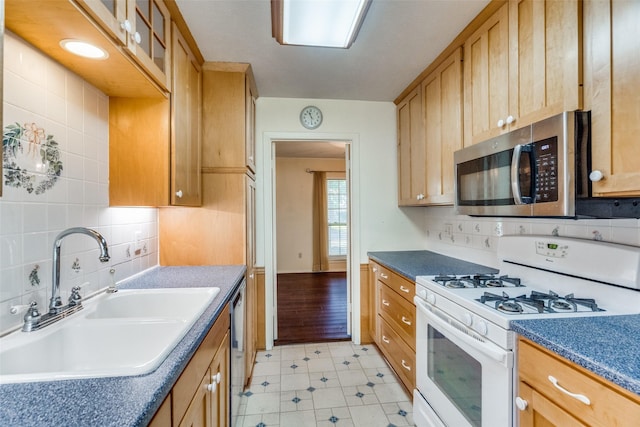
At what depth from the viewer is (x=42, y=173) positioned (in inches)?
44.8

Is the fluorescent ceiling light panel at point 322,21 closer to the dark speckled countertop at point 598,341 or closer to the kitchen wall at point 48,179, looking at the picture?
the kitchen wall at point 48,179

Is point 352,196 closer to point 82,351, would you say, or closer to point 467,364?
point 467,364

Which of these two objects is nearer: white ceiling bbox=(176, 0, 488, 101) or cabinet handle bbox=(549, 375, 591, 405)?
cabinet handle bbox=(549, 375, 591, 405)

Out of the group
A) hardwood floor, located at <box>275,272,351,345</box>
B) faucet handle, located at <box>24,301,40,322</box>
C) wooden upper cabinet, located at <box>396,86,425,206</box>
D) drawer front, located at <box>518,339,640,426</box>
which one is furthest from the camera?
hardwood floor, located at <box>275,272,351,345</box>

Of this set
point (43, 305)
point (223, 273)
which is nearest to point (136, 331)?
point (43, 305)

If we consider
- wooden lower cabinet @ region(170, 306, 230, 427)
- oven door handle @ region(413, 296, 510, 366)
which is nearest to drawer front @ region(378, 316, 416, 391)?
oven door handle @ region(413, 296, 510, 366)

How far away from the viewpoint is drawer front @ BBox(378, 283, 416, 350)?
6.50 feet

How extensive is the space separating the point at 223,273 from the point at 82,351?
35.2 inches

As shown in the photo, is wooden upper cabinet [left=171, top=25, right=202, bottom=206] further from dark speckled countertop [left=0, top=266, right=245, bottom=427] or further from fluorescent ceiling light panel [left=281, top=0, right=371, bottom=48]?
dark speckled countertop [left=0, top=266, right=245, bottom=427]

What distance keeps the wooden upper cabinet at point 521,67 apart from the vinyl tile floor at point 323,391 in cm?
182

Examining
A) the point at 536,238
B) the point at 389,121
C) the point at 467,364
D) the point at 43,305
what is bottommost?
the point at 467,364

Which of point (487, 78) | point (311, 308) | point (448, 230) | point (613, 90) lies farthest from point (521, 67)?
point (311, 308)

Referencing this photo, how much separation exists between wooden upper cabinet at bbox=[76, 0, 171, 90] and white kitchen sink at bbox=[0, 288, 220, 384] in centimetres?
103

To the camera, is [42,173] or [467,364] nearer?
[42,173]
